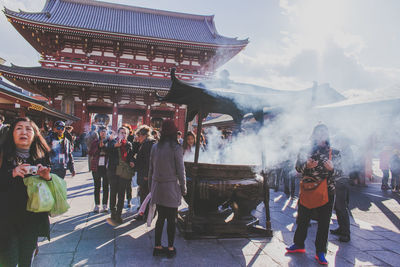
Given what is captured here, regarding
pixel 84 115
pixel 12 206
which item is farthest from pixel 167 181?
pixel 84 115

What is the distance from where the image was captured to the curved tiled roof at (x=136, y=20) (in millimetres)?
17484

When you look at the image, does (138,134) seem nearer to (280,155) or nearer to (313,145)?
(313,145)

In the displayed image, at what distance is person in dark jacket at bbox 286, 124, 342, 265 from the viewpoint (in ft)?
9.87

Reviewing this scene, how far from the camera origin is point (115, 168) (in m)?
4.20

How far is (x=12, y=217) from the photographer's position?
202 cm

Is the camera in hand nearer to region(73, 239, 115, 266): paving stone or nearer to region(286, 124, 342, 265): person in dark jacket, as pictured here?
region(73, 239, 115, 266): paving stone

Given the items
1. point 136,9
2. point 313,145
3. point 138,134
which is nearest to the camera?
point 313,145

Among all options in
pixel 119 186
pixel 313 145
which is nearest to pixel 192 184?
pixel 119 186

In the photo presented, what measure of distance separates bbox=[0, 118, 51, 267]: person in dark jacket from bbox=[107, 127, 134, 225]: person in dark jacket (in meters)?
1.81

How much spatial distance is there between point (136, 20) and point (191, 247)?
1989 centimetres

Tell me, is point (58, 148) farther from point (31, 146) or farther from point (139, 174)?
point (31, 146)

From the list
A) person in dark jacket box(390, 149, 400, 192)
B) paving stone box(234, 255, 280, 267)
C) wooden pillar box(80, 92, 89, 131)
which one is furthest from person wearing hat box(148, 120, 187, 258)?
wooden pillar box(80, 92, 89, 131)

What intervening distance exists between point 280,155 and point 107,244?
5601mm

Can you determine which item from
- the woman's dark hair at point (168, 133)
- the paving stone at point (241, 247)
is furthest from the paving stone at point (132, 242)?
the woman's dark hair at point (168, 133)
